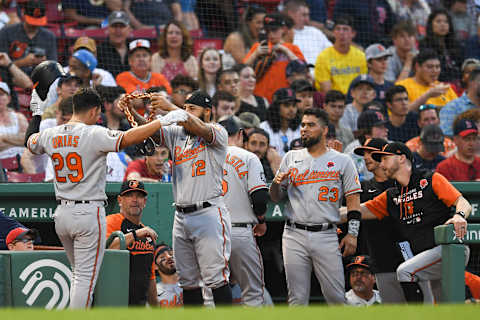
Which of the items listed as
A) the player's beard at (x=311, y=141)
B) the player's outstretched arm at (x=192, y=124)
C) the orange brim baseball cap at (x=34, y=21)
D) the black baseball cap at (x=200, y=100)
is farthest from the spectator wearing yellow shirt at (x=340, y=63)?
the player's outstretched arm at (x=192, y=124)

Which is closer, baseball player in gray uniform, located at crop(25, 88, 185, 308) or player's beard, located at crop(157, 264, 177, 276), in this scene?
baseball player in gray uniform, located at crop(25, 88, 185, 308)

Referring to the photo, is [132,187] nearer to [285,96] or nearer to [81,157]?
[81,157]

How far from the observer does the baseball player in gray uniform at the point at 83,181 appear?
546 centimetres

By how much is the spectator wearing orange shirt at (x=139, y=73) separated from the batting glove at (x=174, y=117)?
154 inches

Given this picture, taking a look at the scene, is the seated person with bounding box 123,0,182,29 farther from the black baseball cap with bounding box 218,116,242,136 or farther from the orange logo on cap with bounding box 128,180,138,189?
the orange logo on cap with bounding box 128,180,138,189

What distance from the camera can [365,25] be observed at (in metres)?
12.1

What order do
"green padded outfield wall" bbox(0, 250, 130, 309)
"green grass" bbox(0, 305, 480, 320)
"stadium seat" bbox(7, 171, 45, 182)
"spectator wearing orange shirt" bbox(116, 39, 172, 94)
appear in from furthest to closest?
1. "spectator wearing orange shirt" bbox(116, 39, 172, 94)
2. "stadium seat" bbox(7, 171, 45, 182)
3. "green padded outfield wall" bbox(0, 250, 130, 309)
4. "green grass" bbox(0, 305, 480, 320)

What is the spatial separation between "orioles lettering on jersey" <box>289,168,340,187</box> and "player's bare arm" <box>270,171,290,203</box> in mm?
105

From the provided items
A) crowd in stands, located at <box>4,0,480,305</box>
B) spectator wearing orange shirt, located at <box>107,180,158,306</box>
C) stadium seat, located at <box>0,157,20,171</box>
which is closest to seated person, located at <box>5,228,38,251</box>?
spectator wearing orange shirt, located at <box>107,180,158,306</box>

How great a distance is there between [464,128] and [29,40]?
5.07 m

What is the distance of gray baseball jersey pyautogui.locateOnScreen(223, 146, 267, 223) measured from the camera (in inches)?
262

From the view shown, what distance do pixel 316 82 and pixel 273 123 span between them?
5.58 feet

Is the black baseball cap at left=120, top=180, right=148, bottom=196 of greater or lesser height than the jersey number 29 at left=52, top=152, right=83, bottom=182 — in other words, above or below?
below

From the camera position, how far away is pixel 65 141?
18.3 feet
